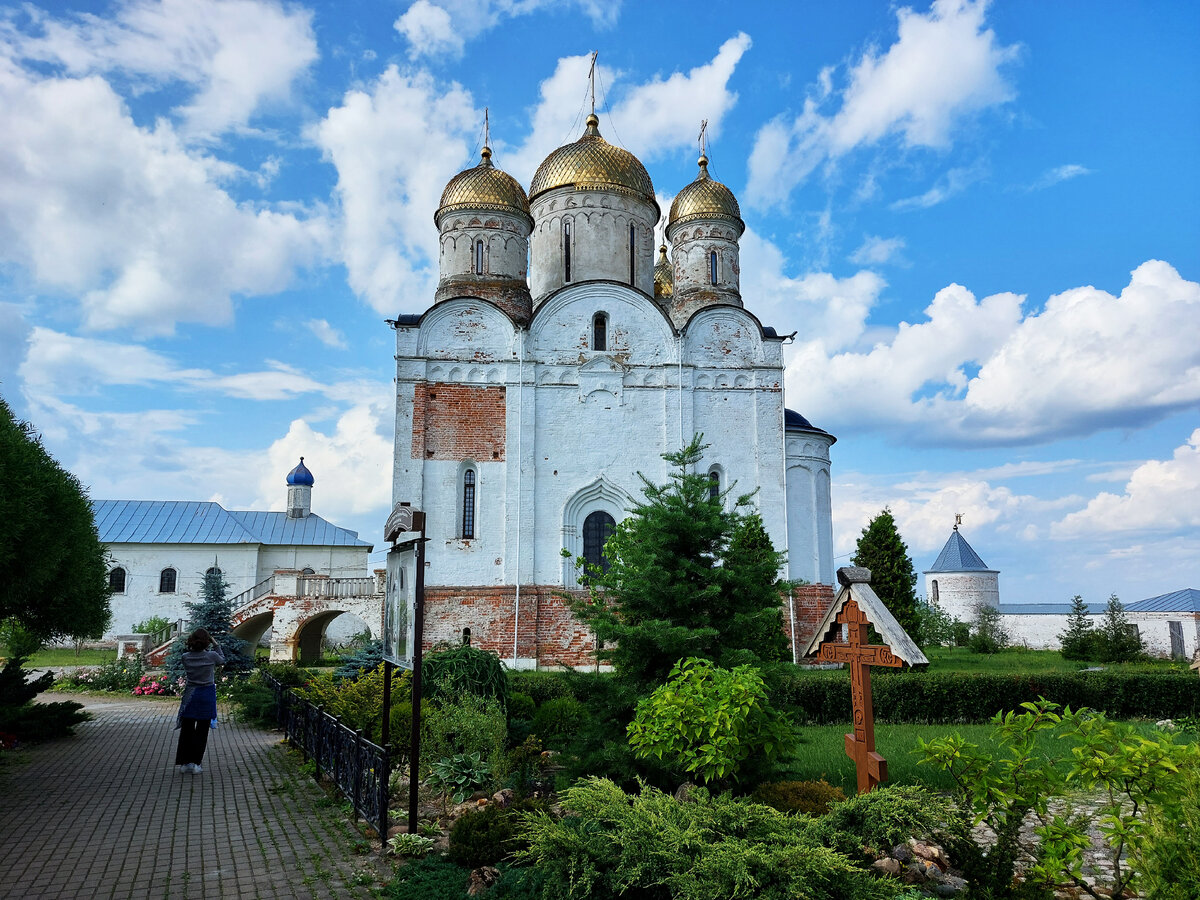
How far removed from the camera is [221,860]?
5809mm

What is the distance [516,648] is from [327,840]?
492 inches

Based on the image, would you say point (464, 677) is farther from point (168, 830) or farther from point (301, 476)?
point (301, 476)

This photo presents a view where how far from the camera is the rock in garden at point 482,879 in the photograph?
4.93 m

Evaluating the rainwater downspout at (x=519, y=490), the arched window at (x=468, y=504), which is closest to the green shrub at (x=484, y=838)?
the rainwater downspout at (x=519, y=490)

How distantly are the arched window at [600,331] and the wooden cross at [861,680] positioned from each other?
47.4ft

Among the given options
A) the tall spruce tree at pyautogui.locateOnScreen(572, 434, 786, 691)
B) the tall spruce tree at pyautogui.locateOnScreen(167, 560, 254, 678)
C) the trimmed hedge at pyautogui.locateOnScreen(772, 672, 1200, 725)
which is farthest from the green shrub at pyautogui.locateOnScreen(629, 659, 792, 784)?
the tall spruce tree at pyautogui.locateOnScreen(167, 560, 254, 678)

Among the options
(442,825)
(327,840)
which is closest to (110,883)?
(327,840)

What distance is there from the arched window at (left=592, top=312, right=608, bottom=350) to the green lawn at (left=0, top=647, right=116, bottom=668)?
17905mm

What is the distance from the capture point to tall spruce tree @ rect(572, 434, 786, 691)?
6.88 meters

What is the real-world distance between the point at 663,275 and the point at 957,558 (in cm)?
2049

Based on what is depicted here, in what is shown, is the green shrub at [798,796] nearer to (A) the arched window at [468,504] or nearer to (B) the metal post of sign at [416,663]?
(B) the metal post of sign at [416,663]

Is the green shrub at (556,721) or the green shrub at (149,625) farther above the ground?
the green shrub at (149,625)

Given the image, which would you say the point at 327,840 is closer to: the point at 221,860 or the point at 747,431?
the point at 221,860

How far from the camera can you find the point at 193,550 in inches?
1237
